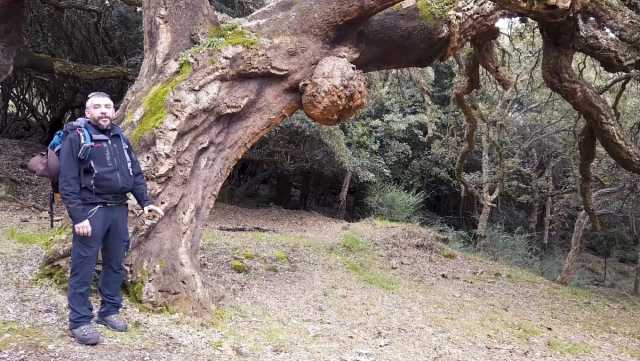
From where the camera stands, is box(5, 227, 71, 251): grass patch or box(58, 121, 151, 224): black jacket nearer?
box(58, 121, 151, 224): black jacket

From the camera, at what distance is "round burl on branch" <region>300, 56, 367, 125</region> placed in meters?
5.61

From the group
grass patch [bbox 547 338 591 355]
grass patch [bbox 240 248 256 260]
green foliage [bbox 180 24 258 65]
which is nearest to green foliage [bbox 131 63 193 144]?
green foliage [bbox 180 24 258 65]

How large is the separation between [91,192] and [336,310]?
3078 mm

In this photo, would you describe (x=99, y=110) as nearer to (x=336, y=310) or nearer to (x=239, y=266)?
(x=336, y=310)

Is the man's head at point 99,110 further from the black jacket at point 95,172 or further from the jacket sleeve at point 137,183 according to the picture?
the jacket sleeve at point 137,183

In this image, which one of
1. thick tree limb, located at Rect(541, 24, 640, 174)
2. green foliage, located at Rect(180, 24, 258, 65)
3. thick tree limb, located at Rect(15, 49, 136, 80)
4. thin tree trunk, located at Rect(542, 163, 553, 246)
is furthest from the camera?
thin tree trunk, located at Rect(542, 163, 553, 246)

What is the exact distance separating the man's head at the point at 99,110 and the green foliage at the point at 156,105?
125cm

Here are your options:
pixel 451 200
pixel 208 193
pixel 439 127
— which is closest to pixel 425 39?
pixel 208 193

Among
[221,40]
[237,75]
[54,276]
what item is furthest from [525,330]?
[54,276]

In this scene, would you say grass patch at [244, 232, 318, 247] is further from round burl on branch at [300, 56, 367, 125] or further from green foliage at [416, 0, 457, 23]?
green foliage at [416, 0, 457, 23]

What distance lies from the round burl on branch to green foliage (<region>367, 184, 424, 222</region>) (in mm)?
9927

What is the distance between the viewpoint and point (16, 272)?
4840mm

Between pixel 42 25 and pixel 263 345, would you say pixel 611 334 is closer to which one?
pixel 263 345

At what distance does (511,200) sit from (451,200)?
83.5 inches
